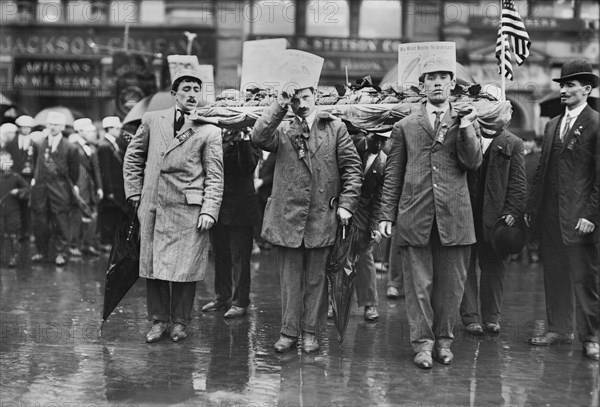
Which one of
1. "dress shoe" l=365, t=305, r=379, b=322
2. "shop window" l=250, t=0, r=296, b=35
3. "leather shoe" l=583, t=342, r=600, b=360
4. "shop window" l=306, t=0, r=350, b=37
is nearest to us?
"leather shoe" l=583, t=342, r=600, b=360

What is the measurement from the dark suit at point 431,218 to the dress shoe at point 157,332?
216cm

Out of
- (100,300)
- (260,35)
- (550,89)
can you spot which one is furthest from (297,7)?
(100,300)

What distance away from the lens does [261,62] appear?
771 cm

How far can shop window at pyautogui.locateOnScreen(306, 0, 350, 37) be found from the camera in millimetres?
23062

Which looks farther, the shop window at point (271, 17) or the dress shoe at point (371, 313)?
the shop window at point (271, 17)

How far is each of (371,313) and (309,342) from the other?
151cm

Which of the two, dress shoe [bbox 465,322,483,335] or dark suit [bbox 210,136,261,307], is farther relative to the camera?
dark suit [bbox 210,136,261,307]

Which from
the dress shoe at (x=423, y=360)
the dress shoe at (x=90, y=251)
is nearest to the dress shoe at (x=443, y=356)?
the dress shoe at (x=423, y=360)

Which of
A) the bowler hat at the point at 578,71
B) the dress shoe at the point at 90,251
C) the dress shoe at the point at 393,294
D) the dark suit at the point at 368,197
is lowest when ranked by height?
the dress shoe at the point at 90,251

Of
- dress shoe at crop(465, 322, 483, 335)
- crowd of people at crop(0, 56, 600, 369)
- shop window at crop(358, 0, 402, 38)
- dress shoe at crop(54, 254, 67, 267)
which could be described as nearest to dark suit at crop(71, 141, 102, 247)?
dress shoe at crop(54, 254, 67, 267)

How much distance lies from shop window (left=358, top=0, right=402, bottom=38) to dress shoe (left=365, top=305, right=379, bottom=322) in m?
16.0

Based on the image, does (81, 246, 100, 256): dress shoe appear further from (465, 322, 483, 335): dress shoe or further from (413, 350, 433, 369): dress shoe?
(413, 350, 433, 369): dress shoe

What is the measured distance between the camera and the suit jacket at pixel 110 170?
1202cm

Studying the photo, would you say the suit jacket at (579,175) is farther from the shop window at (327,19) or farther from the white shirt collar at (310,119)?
the shop window at (327,19)
